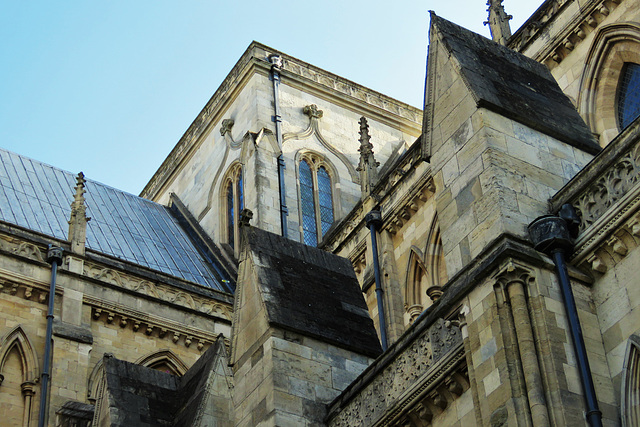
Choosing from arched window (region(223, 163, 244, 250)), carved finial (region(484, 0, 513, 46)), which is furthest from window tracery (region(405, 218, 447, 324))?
arched window (region(223, 163, 244, 250))

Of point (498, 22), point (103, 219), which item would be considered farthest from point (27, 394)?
point (498, 22)

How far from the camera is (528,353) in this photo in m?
8.39

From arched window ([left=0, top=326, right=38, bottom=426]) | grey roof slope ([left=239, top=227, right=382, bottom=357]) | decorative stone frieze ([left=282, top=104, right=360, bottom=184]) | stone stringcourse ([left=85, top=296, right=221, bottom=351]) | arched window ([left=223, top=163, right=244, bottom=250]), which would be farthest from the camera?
decorative stone frieze ([left=282, top=104, right=360, bottom=184])

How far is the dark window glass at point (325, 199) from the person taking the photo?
28.2 m

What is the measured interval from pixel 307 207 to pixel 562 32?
11379mm

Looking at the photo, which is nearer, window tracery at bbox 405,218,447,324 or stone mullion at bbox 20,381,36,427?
window tracery at bbox 405,218,447,324

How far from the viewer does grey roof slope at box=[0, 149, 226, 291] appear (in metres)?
26.1

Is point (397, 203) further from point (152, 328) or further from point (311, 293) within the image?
point (311, 293)

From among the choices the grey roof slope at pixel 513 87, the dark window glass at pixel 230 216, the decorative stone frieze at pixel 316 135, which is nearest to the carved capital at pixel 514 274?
the grey roof slope at pixel 513 87

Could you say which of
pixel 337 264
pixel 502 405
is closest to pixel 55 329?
pixel 337 264

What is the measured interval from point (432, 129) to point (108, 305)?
13.7 meters

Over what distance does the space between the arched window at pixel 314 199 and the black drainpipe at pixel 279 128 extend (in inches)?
24.4

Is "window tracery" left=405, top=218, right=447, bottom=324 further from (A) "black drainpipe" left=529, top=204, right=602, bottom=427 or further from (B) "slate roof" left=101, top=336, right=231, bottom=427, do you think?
(A) "black drainpipe" left=529, top=204, right=602, bottom=427

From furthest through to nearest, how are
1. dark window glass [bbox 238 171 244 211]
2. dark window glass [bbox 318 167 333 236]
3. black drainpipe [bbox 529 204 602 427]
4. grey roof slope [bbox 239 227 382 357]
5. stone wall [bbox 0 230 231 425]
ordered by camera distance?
dark window glass [bbox 238 171 244 211]
dark window glass [bbox 318 167 333 236]
stone wall [bbox 0 230 231 425]
grey roof slope [bbox 239 227 382 357]
black drainpipe [bbox 529 204 602 427]
